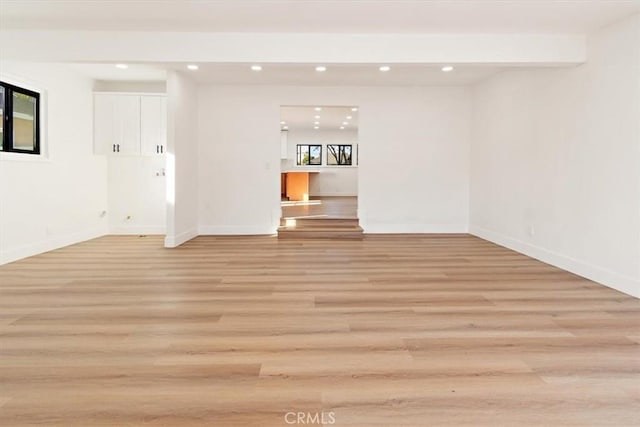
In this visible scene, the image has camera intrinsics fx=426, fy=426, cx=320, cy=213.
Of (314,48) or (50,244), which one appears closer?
(314,48)

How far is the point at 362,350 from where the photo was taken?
2.42m

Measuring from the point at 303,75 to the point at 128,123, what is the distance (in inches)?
115

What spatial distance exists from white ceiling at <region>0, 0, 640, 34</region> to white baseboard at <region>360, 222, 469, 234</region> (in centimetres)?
375

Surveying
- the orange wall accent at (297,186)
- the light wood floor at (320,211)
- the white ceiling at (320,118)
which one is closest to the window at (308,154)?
the white ceiling at (320,118)

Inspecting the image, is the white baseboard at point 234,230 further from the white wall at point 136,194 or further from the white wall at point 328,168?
the white wall at point 328,168

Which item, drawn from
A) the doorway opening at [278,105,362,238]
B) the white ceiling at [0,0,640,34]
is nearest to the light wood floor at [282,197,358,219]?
the doorway opening at [278,105,362,238]

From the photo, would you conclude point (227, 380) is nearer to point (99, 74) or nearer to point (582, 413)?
point (582, 413)

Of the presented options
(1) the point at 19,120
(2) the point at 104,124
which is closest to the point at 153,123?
(2) the point at 104,124

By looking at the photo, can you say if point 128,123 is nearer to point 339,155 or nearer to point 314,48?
point 314,48

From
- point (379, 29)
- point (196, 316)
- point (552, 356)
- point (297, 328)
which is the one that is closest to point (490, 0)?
point (379, 29)

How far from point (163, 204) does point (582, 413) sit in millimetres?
6586

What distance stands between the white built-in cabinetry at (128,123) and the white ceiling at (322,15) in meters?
2.52

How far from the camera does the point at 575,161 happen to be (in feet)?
14.9

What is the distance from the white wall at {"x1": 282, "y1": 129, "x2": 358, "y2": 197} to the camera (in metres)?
15.3
